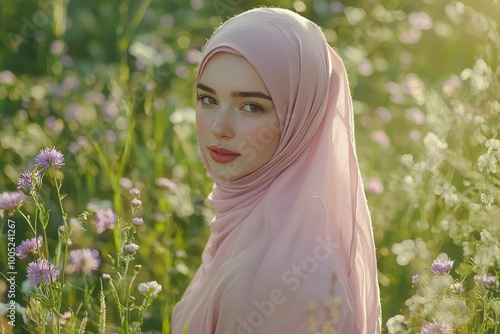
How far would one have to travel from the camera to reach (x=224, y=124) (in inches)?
71.6

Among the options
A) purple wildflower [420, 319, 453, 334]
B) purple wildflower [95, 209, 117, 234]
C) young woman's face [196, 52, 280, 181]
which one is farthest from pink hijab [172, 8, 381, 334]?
purple wildflower [95, 209, 117, 234]

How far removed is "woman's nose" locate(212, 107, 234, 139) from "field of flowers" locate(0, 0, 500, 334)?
25 centimetres

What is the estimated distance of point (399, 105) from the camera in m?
3.82

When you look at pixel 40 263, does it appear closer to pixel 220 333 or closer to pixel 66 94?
pixel 220 333

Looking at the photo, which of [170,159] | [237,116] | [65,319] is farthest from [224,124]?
[170,159]

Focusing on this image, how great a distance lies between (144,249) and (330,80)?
3.54 feet

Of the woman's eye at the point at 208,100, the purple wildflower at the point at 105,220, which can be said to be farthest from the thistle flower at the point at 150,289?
the woman's eye at the point at 208,100

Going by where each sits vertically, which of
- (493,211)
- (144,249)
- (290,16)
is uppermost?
(290,16)

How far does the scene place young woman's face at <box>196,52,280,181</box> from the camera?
1.80m

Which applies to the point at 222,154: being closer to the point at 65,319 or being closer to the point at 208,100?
the point at 208,100

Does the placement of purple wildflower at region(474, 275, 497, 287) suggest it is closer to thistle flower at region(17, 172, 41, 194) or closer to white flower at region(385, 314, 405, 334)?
white flower at region(385, 314, 405, 334)

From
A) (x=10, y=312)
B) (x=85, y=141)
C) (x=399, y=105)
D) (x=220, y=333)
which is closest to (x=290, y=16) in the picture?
(x=220, y=333)

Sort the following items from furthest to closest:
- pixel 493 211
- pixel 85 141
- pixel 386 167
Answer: pixel 386 167
pixel 85 141
pixel 493 211

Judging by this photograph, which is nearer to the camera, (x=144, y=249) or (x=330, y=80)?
(x=330, y=80)
